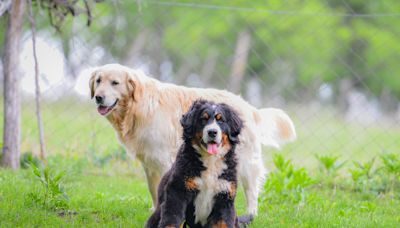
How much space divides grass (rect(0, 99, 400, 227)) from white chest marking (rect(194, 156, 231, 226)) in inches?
34.0

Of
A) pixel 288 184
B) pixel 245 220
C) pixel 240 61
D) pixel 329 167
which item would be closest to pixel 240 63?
pixel 240 61

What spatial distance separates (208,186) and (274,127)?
2234 mm

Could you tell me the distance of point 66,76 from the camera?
9.84 m

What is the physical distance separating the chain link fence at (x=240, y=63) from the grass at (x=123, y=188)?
3.1 inches

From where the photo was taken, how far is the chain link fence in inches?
372

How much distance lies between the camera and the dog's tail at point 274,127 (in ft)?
20.2

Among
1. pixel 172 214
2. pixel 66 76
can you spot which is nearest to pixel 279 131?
pixel 172 214

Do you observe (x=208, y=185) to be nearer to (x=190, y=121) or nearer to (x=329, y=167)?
(x=190, y=121)

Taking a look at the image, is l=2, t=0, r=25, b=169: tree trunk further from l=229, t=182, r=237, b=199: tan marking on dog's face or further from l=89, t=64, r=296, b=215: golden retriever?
l=229, t=182, r=237, b=199: tan marking on dog's face

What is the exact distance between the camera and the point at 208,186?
13.7 ft

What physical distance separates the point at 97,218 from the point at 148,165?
816 mm

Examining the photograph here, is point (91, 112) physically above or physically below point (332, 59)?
below

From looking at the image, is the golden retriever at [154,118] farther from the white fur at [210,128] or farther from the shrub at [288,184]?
the white fur at [210,128]

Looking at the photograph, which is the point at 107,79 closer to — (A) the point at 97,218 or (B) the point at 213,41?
(A) the point at 97,218
